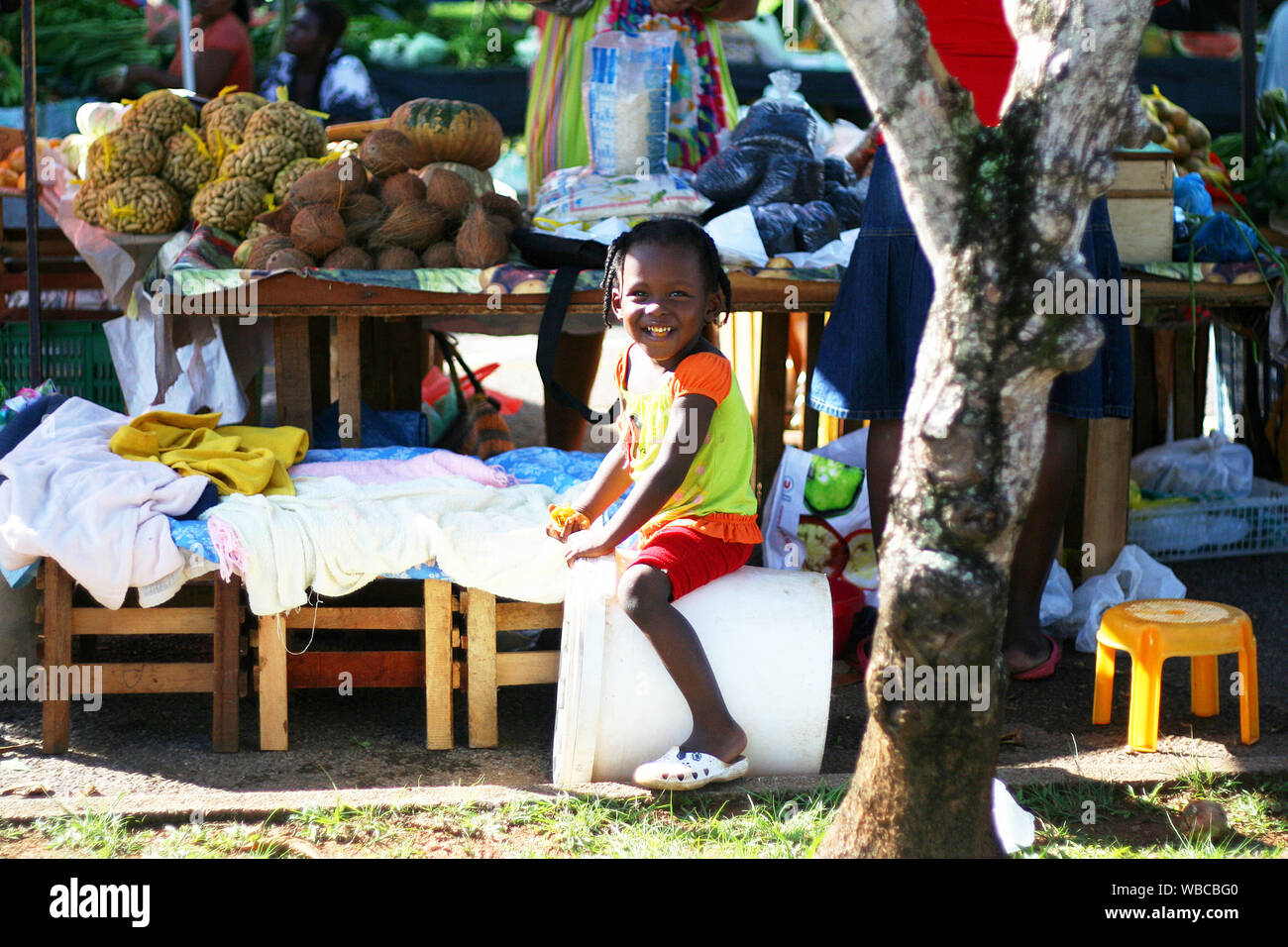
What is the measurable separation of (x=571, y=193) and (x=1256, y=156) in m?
2.76

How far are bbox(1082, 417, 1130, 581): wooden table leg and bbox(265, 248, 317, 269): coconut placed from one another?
2.53 metres

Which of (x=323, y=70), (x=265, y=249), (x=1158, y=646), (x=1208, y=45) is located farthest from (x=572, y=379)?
(x=1208, y=45)

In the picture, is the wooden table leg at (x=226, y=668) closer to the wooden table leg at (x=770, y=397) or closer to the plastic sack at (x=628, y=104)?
the wooden table leg at (x=770, y=397)

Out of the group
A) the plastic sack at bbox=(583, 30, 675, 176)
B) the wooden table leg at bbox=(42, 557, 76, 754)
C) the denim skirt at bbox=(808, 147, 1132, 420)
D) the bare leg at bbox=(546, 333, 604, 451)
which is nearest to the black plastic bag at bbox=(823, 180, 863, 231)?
the plastic sack at bbox=(583, 30, 675, 176)

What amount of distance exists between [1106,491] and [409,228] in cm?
239

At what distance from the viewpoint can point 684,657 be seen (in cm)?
292

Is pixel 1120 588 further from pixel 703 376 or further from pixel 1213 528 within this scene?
pixel 703 376

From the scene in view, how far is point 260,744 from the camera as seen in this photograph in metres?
3.35

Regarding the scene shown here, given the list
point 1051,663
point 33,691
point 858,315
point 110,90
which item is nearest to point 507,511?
point 858,315

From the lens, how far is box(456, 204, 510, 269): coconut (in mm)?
3990

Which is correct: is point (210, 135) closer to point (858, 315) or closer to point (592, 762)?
point (858, 315)

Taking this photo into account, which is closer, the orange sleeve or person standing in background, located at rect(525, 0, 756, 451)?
the orange sleeve

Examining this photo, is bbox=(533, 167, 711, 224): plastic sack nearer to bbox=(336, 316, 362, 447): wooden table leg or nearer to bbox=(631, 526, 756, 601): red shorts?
bbox=(336, 316, 362, 447): wooden table leg

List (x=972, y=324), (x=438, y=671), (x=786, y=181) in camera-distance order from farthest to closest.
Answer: (x=786, y=181), (x=438, y=671), (x=972, y=324)
